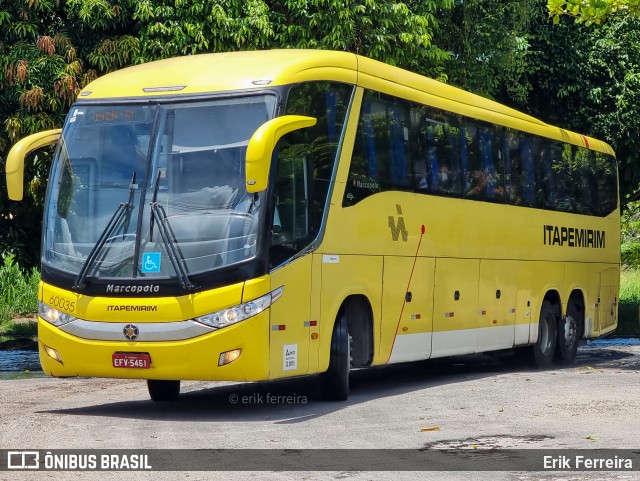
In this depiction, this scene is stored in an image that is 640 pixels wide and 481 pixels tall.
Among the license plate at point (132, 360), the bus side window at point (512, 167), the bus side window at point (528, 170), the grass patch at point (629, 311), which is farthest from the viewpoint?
the grass patch at point (629, 311)

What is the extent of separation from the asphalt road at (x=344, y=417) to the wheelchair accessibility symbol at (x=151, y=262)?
146cm

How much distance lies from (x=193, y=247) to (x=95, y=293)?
1.10 meters

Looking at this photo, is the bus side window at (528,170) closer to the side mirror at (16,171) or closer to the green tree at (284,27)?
the green tree at (284,27)

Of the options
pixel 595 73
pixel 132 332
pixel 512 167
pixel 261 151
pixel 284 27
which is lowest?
pixel 132 332

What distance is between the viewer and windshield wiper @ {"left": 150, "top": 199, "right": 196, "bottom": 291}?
12.3m

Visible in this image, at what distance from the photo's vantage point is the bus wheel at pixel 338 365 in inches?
547

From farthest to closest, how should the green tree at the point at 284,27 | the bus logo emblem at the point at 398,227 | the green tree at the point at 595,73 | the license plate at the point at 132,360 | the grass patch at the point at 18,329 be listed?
the green tree at the point at 595,73
the grass patch at the point at 18,329
the green tree at the point at 284,27
the bus logo emblem at the point at 398,227
the license plate at the point at 132,360

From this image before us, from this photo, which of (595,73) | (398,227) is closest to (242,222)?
(398,227)

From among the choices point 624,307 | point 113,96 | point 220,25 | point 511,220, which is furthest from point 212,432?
point 624,307

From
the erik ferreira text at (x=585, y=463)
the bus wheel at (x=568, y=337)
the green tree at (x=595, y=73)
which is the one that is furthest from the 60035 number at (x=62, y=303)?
the green tree at (x=595, y=73)

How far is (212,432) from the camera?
11.5 metres

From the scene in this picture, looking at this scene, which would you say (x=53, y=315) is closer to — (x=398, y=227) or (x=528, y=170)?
(x=398, y=227)

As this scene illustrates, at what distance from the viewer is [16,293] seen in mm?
34250

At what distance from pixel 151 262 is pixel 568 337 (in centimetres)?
1080
